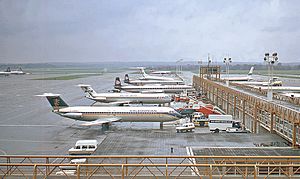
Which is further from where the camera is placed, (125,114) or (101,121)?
(125,114)

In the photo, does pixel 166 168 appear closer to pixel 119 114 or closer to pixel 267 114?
pixel 267 114

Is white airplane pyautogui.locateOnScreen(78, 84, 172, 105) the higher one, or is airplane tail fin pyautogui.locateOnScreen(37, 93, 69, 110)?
airplane tail fin pyautogui.locateOnScreen(37, 93, 69, 110)

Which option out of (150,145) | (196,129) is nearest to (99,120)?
(196,129)

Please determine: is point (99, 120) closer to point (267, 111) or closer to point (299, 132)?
point (267, 111)

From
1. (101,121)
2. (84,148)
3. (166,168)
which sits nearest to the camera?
(166,168)

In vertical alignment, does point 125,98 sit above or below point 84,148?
above

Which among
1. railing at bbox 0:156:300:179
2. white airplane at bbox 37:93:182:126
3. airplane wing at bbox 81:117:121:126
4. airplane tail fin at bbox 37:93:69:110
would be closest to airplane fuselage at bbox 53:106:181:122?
white airplane at bbox 37:93:182:126

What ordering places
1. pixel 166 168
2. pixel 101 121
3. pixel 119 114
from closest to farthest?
pixel 166 168 < pixel 101 121 < pixel 119 114

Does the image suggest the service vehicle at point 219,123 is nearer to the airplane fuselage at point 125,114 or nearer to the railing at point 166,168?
the airplane fuselage at point 125,114

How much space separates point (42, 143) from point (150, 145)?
14.4 meters

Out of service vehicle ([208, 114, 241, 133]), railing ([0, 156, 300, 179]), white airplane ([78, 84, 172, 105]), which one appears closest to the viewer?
railing ([0, 156, 300, 179])

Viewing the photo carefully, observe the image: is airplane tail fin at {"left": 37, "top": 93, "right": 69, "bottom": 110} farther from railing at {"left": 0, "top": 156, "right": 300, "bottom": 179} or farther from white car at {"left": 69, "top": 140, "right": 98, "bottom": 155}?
railing at {"left": 0, "top": 156, "right": 300, "bottom": 179}

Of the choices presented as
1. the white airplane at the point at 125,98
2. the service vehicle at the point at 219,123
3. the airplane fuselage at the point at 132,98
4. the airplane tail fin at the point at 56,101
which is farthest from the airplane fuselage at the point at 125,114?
the airplane fuselage at the point at 132,98

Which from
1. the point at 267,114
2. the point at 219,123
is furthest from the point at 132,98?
the point at 267,114
